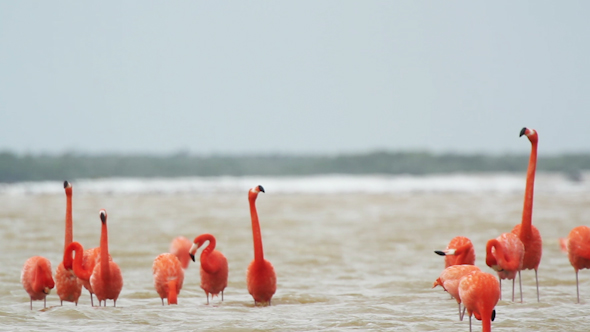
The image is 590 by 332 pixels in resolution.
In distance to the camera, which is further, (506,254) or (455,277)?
(506,254)

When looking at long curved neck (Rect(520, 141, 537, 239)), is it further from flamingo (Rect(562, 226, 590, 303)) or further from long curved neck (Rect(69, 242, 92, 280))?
long curved neck (Rect(69, 242, 92, 280))

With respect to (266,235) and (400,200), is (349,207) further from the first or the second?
(266,235)

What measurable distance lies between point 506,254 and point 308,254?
4.83 m

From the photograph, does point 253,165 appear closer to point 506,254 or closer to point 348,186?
point 348,186

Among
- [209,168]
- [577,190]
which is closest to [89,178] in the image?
[209,168]

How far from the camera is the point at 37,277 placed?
693 cm

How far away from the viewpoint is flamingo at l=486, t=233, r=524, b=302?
22.0ft

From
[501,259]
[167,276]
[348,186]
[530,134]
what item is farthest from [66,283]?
[348,186]

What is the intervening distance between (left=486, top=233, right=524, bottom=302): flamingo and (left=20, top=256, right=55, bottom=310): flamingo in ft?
13.0

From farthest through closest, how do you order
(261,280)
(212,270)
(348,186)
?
(348,186) < (212,270) < (261,280)

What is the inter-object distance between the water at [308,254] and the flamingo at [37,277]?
20 cm

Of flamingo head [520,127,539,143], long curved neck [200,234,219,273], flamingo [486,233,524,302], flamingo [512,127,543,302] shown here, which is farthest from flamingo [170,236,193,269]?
flamingo head [520,127,539,143]

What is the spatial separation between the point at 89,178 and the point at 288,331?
3057 centimetres

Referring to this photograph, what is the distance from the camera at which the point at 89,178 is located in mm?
35125
